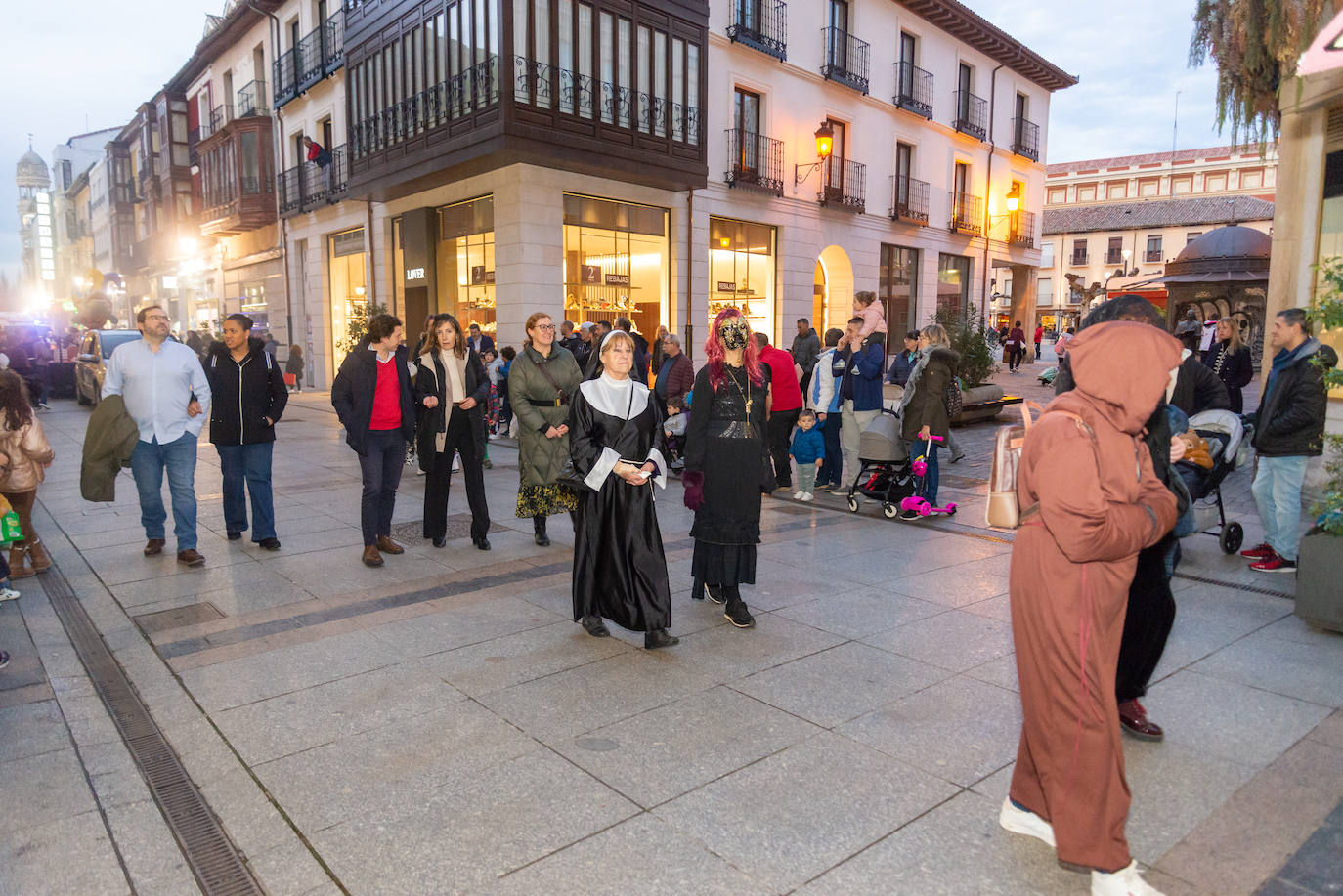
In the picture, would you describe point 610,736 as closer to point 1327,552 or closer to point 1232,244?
point 1327,552

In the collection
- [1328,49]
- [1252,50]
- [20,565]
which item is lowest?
[20,565]

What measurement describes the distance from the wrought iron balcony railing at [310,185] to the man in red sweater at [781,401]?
1625cm

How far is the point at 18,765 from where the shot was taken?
3.48 meters

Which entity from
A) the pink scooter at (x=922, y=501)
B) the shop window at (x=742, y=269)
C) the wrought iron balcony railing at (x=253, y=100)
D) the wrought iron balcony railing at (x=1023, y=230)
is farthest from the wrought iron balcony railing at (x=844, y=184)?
the wrought iron balcony railing at (x=253, y=100)

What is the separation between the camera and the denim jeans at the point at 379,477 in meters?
6.70

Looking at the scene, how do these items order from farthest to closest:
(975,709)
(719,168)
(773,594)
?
(719,168)
(773,594)
(975,709)

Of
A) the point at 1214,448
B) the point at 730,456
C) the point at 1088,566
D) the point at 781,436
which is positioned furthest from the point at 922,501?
the point at 1088,566

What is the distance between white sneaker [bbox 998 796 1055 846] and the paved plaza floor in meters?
0.06

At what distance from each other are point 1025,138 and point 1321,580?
1136 inches

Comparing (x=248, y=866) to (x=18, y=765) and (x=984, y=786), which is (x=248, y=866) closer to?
(x=18, y=765)

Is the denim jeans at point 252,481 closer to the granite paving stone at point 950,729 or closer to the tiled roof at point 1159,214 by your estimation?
the granite paving stone at point 950,729

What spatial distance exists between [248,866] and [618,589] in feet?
7.83

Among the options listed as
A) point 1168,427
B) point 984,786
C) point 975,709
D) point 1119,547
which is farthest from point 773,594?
point 1119,547

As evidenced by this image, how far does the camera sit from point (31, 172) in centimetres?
13238
